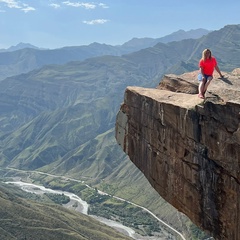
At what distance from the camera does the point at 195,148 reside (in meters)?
24.9

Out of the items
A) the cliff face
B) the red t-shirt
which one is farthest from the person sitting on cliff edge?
the cliff face

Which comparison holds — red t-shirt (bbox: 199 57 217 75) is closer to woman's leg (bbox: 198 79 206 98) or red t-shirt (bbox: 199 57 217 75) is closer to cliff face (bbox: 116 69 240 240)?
woman's leg (bbox: 198 79 206 98)

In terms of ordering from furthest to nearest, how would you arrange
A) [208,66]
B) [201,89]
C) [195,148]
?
[208,66] < [201,89] < [195,148]

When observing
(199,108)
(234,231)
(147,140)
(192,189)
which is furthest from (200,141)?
(147,140)

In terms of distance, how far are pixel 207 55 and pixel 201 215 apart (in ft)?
37.2

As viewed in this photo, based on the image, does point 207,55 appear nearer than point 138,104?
Yes

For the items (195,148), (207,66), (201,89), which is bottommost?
(195,148)

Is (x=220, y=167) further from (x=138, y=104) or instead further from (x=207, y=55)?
(x=138, y=104)

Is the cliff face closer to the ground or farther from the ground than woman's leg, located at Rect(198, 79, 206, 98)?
closer to the ground

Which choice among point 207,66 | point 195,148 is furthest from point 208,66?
point 195,148

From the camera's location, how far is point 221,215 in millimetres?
23375

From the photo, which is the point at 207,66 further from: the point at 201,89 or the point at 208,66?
the point at 201,89

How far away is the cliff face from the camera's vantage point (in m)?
22.2

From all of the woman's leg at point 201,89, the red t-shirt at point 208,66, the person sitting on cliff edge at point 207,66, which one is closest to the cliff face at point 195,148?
the woman's leg at point 201,89
